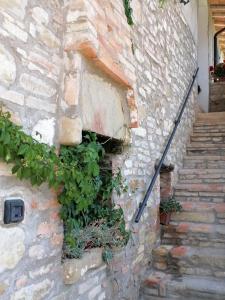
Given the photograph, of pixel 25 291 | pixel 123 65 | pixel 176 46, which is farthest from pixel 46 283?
pixel 176 46

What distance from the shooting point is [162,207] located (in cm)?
426

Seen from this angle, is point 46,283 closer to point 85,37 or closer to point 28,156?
point 28,156

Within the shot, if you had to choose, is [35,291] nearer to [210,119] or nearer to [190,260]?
[190,260]

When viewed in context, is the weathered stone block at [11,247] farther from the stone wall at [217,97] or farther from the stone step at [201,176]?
the stone wall at [217,97]

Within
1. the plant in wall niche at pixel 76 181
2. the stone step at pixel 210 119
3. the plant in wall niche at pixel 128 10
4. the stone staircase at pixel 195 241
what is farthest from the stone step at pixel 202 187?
the plant in wall niche at pixel 128 10

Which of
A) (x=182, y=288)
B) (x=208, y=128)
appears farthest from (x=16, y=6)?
(x=208, y=128)

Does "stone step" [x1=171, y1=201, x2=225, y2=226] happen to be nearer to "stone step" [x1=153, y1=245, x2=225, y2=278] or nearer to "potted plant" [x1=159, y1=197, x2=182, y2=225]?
"potted plant" [x1=159, y1=197, x2=182, y2=225]

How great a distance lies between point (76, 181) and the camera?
2.15 m

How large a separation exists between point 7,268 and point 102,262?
3.69 feet

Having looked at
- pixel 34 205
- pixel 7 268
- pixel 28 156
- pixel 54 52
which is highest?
pixel 54 52

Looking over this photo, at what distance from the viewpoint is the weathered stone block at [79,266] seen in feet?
7.06

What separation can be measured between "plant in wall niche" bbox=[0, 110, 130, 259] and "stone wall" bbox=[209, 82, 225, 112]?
6.21 m

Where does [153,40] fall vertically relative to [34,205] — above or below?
above

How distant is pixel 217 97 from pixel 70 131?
24.3ft
